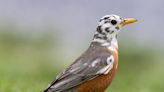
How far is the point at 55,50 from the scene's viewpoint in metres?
21.3

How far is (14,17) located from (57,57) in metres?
2.52

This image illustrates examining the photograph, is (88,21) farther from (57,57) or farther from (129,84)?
(129,84)

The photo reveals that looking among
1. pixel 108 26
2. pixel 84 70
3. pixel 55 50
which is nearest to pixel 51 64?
pixel 55 50

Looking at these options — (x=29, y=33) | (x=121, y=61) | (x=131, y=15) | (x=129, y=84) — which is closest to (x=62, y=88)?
(x=129, y=84)

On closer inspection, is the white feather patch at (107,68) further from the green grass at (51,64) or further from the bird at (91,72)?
the green grass at (51,64)

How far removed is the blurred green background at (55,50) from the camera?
56.8 ft

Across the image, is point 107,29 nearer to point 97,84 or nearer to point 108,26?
point 108,26

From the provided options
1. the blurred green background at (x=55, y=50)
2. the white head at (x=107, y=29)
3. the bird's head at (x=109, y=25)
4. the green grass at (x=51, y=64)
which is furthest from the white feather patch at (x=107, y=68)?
the green grass at (x=51, y=64)

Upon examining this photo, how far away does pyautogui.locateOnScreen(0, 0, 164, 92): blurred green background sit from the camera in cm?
1731

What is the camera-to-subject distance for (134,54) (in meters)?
20.6

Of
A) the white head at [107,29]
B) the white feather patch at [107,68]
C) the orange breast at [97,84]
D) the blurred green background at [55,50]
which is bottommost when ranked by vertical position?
the blurred green background at [55,50]

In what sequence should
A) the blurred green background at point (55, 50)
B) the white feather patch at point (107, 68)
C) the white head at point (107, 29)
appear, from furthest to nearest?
1. the blurred green background at point (55, 50)
2. the white head at point (107, 29)
3. the white feather patch at point (107, 68)

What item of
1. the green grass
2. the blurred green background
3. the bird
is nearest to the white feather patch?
the bird

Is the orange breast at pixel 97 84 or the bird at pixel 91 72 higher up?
the bird at pixel 91 72
